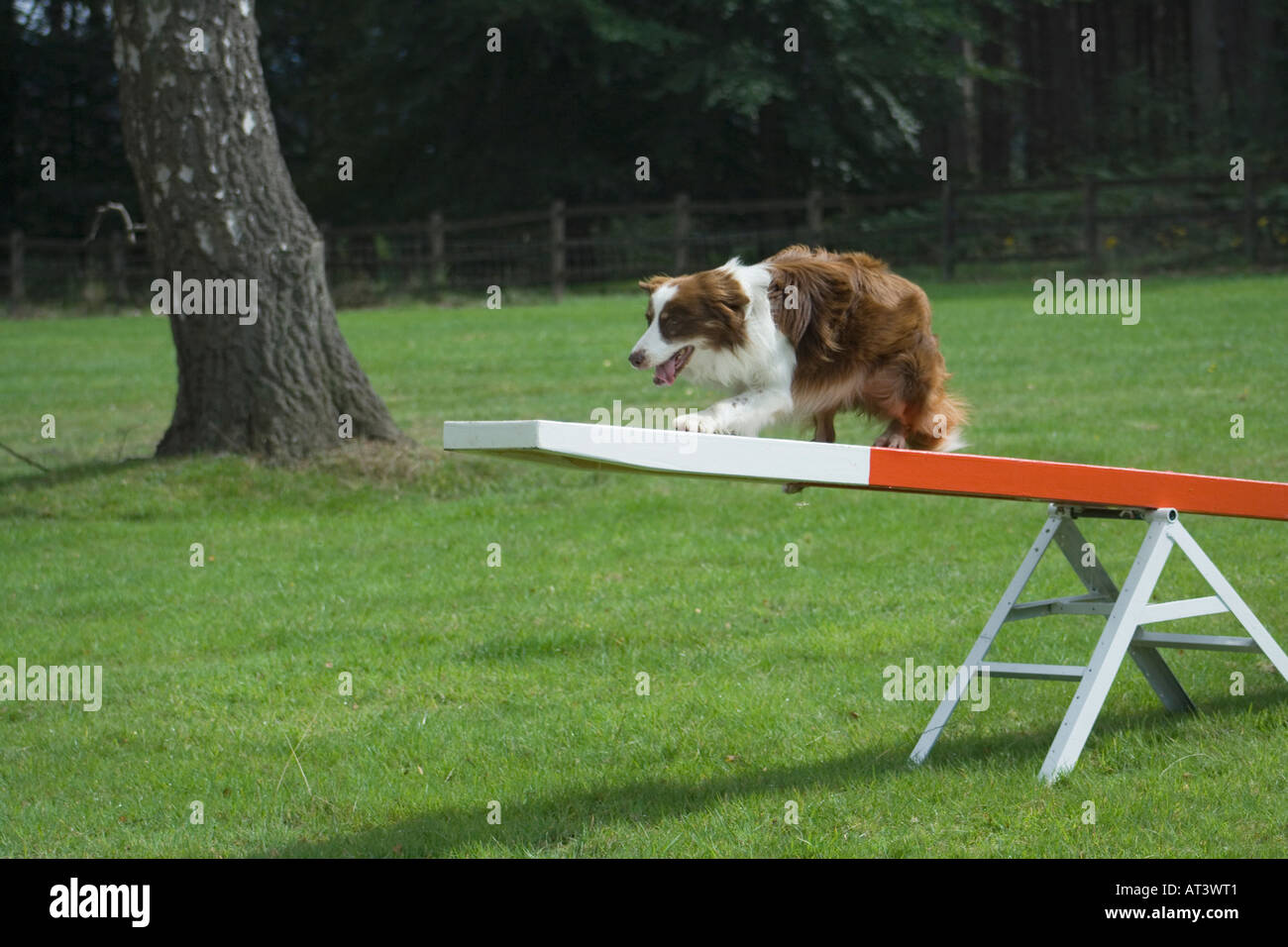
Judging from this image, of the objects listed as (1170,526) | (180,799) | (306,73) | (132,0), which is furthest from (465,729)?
(306,73)

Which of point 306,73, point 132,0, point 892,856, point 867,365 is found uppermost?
point 306,73

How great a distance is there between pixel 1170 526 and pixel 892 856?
1.48m

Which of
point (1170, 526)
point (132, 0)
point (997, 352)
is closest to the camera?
point (1170, 526)

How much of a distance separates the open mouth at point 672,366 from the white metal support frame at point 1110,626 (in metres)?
1.67

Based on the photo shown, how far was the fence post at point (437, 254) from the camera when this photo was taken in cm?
2519

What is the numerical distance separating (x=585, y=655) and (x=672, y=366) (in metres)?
2.69

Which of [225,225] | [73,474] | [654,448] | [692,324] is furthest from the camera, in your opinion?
[73,474]

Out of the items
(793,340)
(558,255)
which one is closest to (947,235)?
(558,255)

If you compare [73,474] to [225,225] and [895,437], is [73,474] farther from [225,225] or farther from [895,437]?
[895,437]

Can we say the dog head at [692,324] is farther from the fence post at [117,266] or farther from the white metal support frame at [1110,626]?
the fence post at [117,266]

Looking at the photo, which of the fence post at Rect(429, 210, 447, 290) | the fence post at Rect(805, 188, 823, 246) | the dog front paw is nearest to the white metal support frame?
the dog front paw

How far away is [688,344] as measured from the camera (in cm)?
390

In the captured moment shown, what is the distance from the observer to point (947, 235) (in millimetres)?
24312

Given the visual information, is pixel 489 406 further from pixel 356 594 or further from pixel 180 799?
pixel 180 799
